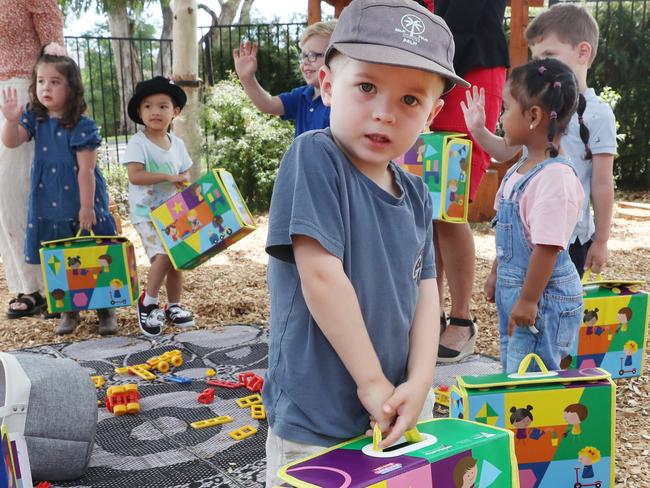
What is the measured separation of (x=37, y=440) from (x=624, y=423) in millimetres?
2295

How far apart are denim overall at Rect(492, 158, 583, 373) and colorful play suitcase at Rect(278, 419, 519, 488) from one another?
43.9 inches

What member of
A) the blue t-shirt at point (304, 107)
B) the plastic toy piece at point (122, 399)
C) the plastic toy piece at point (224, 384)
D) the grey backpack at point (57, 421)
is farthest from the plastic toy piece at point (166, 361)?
the blue t-shirt at point (304, 107)

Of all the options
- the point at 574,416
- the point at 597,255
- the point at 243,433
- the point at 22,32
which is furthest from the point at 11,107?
the point at 574,416

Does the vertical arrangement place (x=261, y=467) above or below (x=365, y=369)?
below

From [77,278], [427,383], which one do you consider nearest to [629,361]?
[427,383]

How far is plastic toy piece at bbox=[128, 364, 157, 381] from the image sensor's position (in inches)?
137

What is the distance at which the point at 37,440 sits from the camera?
95.2 inches

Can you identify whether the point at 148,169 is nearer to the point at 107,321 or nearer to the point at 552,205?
the point at 107,321

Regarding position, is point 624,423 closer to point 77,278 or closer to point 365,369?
point 365,369

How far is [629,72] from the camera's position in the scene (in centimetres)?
1011

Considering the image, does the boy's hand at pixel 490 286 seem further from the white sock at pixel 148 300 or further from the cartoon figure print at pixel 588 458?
the white sock at pixel 148 300

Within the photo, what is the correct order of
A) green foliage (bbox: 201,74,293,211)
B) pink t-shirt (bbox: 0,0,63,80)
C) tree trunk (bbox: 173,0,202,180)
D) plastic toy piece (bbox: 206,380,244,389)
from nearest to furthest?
1. plastic toy piece (bbox: 206,380,244,389)
2. pink t-shirt (bbox: 0,0,63,80)
3. tree trunk (bbox: 173,0,202,180)
4. green foliage (bbox: 201,74,293,211)

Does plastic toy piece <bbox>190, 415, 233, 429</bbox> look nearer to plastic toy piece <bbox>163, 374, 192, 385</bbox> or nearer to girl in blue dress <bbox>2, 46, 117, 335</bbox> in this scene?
plastic toy piece <bbox>163, 374, 192, 385</bbox>

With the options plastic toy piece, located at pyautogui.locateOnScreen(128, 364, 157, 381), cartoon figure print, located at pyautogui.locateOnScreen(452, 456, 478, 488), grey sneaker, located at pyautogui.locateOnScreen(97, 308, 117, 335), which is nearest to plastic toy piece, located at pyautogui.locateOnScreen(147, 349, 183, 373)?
plastic toy piece, located at pyautogui.locateOnScreen(128, 364, 157, 381)
